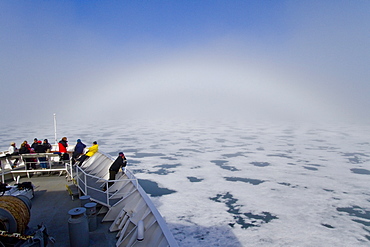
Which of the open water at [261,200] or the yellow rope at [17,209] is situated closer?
the yellow rope at [17,209]

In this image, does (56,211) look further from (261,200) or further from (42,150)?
(261,200)

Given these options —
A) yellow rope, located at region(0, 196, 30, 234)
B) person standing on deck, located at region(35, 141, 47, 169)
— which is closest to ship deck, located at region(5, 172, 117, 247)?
person standing on deck, located at region(35, 141, 47, 169)

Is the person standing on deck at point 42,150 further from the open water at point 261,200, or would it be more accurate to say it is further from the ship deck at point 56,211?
the open water at point 261,200

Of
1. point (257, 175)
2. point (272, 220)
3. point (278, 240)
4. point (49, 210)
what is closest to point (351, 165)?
point (257, 175)

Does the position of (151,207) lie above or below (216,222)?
above

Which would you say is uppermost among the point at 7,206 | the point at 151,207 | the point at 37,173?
Result: the point at 7,206

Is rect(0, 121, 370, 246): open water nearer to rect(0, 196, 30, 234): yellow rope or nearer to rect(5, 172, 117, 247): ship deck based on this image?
rect(5, 172, 117, 247): ship deck

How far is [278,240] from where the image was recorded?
611cm

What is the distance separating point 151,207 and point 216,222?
12.8ft

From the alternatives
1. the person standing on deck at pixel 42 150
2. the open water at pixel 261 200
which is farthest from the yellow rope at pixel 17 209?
the person standing on deck at pixel 42 150

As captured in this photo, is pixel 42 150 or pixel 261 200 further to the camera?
pixel 261 200

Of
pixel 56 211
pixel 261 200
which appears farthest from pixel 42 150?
pixel 261 200

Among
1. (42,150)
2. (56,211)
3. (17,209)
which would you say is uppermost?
(17,209)

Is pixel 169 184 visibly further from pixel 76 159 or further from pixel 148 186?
pixel 76 159
